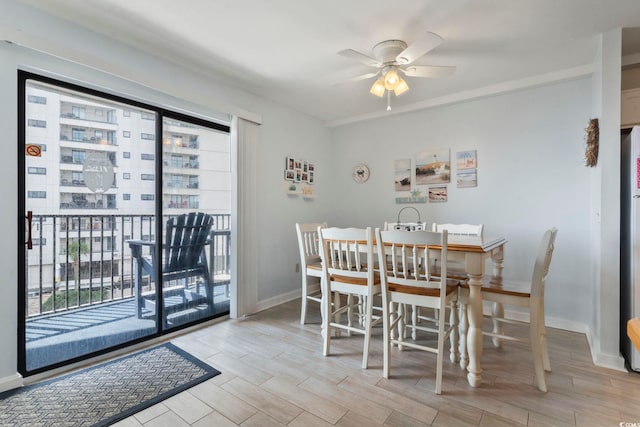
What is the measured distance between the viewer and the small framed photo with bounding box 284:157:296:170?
3869mm

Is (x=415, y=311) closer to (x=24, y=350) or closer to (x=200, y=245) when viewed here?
(x=200, y=245)

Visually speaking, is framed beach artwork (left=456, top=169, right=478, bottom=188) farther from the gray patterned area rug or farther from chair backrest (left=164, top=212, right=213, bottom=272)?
the gray patterned area rug

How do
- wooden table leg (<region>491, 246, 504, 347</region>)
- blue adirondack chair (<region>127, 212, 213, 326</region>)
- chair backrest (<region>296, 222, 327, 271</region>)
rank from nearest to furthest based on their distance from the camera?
1. wooden table leg (<region>491, 246, 504, 347</region>)
2. blue adirondack chair (<region>127, 212, 213, 326</region>)
3. chair backrest (<region>296, 222, 327, 271</region>)

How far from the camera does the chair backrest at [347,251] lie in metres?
2.20

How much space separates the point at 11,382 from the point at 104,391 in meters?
0.59

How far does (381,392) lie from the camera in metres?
1.88

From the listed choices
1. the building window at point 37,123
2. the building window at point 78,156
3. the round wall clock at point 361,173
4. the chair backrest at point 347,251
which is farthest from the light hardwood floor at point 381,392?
the round wall clock at point 361,173

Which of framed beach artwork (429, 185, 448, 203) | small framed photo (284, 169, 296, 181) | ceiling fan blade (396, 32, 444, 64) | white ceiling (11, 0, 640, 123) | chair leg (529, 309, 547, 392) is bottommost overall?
chair leg (529, 309, 547, 392)

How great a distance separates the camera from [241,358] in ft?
7.63

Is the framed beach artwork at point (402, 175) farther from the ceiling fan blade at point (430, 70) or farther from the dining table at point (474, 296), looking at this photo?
the dining table at point (474, 296)

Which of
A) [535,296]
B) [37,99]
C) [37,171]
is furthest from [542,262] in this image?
[37,99]

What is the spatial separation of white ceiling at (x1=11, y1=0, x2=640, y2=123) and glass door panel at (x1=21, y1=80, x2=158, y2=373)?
0.66 meters

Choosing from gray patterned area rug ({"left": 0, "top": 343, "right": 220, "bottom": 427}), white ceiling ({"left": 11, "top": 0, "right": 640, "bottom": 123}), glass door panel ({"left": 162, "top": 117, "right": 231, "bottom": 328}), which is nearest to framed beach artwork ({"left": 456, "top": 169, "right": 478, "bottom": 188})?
white ceiling ({"left": 11, "top": 0, "right": 640, "bottom": 123})

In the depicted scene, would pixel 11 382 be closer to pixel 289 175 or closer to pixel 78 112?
pixel 78 112
